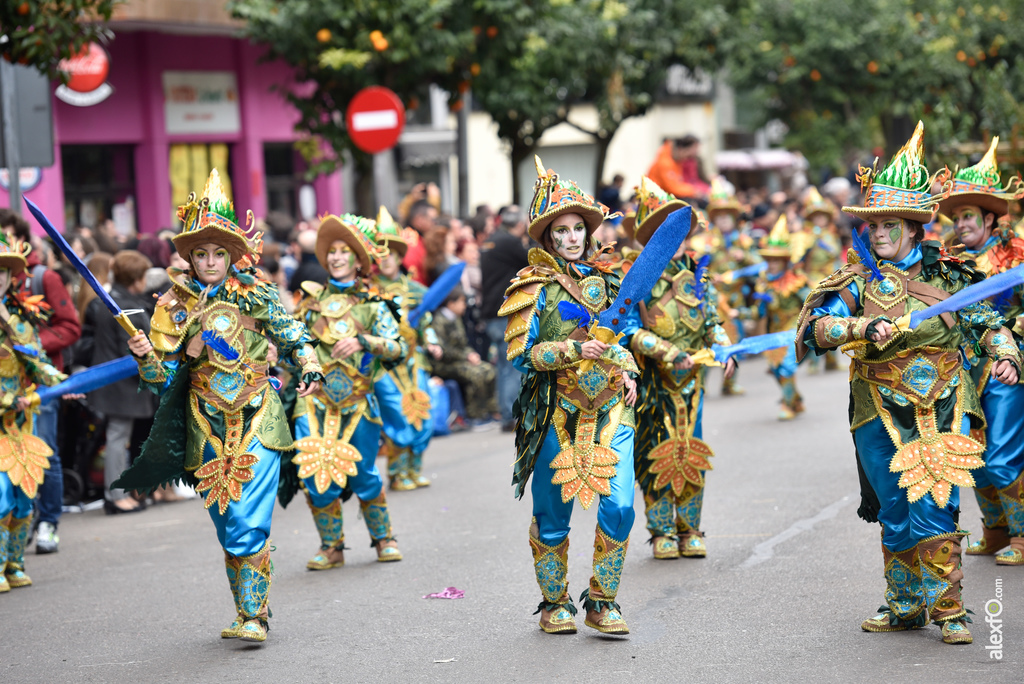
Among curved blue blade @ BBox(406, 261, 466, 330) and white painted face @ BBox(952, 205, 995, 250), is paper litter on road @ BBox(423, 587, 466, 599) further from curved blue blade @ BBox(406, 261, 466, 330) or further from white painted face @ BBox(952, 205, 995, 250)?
white painted face @ BBox(952, 205, 995, 250)

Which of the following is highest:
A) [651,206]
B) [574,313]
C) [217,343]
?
[651,206]

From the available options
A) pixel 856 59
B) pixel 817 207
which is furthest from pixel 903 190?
pixel 856 59

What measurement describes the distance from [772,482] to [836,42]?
59.3 feet

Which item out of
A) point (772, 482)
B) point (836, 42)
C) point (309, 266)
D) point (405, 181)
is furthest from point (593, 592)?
point (405, 181)

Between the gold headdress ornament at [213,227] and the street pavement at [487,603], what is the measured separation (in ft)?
6.06

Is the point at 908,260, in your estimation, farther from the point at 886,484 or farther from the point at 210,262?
the point at 210,262

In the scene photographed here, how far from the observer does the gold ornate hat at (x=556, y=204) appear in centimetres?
607

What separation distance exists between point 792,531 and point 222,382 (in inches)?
143

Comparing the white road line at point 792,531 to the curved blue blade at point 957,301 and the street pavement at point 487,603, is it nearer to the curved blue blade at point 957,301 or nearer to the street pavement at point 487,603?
the street pavement at point 487,603

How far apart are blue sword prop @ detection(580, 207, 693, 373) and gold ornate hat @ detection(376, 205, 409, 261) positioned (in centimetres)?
391

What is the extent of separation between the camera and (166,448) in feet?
21.4

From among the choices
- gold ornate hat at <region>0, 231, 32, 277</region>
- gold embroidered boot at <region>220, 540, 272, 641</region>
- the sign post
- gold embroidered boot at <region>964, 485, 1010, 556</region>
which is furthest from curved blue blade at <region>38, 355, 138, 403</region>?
the sign post

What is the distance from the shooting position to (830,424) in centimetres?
1224

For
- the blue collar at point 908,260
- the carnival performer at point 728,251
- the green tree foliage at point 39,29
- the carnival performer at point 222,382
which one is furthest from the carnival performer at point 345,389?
the carnival performer at point 728,251
